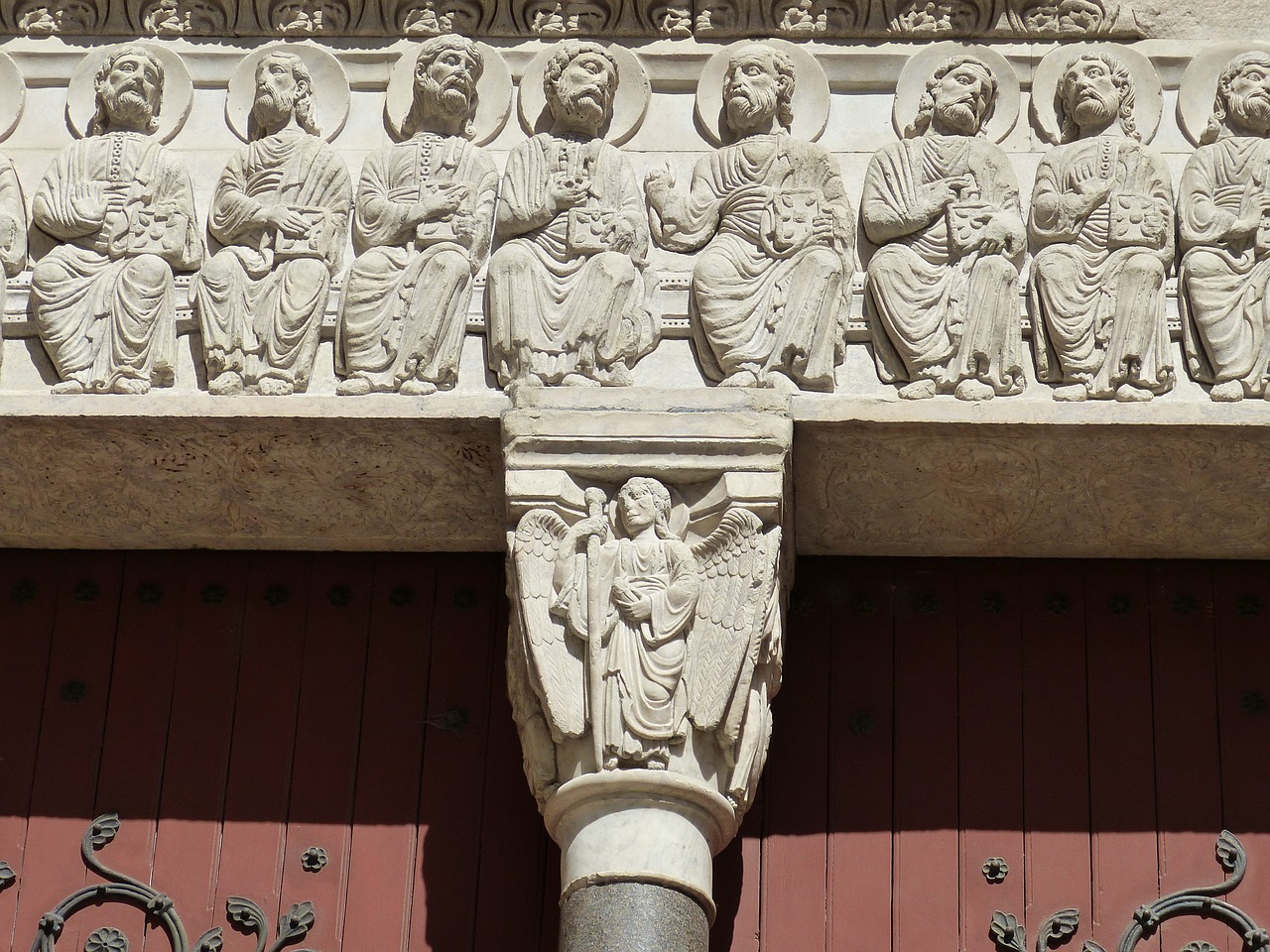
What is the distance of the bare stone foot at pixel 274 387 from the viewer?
533 cm

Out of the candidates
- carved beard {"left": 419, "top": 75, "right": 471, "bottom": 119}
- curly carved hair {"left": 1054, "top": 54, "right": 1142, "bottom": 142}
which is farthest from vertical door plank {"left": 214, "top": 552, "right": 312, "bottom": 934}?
curly carved hair {"left": 1054, "top": 54, "right": 1142, "bottom": 142}

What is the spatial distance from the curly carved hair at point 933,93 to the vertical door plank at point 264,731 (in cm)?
197

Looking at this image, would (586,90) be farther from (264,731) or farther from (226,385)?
(264,731)

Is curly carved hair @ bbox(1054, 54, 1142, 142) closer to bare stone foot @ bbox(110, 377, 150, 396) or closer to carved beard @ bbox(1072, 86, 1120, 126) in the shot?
carved beard @ bbox(1072, 86, 1120, 126)

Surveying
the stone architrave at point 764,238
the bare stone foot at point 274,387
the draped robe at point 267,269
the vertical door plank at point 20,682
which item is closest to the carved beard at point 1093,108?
the stone architrave at point 764,238

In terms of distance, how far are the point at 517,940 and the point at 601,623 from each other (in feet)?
2.82

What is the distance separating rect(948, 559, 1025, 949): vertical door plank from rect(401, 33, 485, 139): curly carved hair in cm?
175

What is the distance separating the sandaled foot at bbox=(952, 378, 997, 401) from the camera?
17.2ft

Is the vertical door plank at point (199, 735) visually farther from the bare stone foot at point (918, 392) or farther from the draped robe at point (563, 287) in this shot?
the bare stone foot at point (918, 392)

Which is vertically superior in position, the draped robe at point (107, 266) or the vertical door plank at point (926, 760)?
the draped robe at point (107, 266)

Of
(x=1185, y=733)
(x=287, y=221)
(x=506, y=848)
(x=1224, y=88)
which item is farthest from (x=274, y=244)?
(x=1185, y=733)

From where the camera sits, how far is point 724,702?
497 centimetres

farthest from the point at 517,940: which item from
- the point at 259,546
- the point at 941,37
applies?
the point at 941,37

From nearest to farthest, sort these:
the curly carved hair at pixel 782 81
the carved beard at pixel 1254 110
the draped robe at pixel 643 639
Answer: the draped robe at pixel 643 639 < the carved beard at pixel 1254 110 < the curly carved hair at pixel 782 81
